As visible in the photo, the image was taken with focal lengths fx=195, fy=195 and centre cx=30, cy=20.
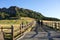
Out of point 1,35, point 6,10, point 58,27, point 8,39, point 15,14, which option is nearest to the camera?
point 1,35

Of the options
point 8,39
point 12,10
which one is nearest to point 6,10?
point 12,10

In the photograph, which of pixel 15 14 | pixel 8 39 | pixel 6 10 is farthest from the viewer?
pixel 6 10

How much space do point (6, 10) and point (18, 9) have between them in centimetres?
1134

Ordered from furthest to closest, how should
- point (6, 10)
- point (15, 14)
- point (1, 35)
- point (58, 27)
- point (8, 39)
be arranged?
1. point (6, 10)
2. point (15, 14)
3. point (58, 27)
4. point (8, 39)
5. point (1, 35)

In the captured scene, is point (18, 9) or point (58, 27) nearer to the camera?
point (58, 27)

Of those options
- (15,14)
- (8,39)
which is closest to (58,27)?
(8,39)

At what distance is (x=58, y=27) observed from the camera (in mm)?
33562

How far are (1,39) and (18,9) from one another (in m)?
164

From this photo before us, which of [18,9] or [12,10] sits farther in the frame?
[18,9]

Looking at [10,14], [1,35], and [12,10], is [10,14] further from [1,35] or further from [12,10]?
[1,35]

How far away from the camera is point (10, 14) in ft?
529

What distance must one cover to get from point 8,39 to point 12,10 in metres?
152

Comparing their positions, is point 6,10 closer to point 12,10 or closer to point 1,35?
point 12,10

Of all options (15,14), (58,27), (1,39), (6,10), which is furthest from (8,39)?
(6,10)
